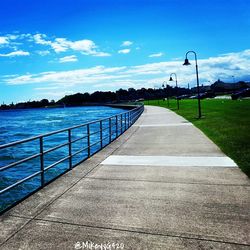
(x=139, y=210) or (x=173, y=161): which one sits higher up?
(x=173, y=161)

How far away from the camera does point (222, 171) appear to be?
7.16 metres

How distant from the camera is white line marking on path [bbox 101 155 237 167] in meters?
Result: 7.96

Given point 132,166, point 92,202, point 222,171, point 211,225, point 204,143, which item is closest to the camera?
point 211,225

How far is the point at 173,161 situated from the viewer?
8.42 metres

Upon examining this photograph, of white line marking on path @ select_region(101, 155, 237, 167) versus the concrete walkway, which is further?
white line marking on path @ select_region(101, 155, 237, 167)

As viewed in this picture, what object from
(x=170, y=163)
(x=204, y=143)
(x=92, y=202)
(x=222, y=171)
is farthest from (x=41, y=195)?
(x=204, y=143)

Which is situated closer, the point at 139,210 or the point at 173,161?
the point at 139,210

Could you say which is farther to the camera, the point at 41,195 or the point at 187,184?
the point at 187,184

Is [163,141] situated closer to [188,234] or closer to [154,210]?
[154,210]

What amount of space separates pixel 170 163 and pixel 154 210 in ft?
11.6

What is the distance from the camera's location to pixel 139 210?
15.7 feet

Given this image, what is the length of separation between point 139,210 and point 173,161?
3.86 m

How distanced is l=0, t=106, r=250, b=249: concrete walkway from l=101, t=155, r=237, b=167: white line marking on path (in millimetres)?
82

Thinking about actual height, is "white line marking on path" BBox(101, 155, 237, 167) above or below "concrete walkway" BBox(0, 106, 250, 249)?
above
